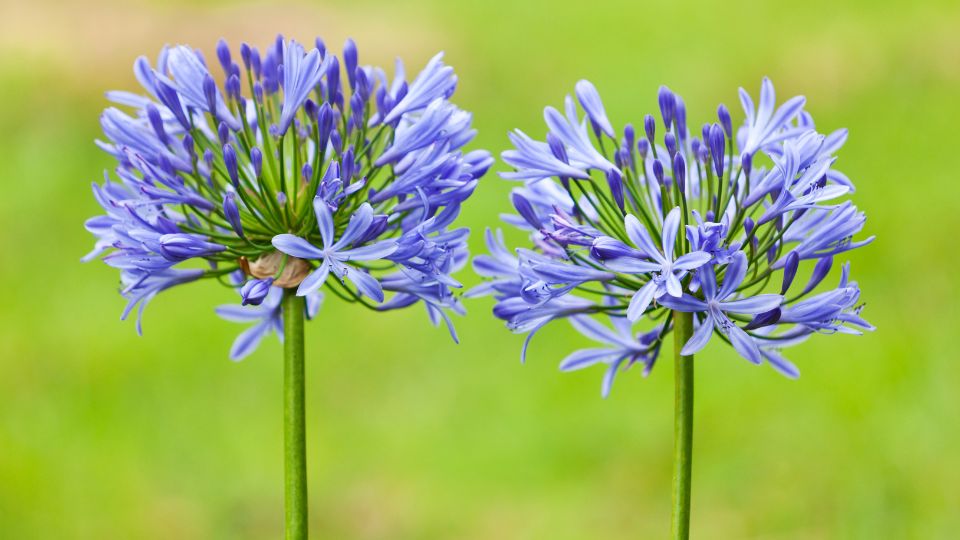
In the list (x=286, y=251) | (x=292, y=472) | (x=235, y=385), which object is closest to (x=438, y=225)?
(x=286, y=251)

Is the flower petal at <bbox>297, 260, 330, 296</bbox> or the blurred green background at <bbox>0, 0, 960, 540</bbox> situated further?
the blurred green background at <bbox>0, 0, 960, 540</bbox>

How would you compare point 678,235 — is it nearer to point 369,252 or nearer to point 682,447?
point 682,447

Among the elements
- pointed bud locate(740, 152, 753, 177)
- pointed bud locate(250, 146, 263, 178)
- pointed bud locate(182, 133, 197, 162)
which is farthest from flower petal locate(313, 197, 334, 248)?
pointed bud locate(740, 152, 753, 177)

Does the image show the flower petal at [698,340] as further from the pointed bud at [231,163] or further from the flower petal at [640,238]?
the pointed bud at [231,163]

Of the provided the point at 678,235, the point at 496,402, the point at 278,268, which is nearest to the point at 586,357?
the point at 678,235

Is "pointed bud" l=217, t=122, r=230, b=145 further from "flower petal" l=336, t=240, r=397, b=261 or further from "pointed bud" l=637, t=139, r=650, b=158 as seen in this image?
"pointed bud" l=637, t=139, r=650, b=158

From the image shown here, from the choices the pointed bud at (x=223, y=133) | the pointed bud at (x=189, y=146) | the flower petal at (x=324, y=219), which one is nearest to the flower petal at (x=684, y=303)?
the flower petal at (x=324, y=219)

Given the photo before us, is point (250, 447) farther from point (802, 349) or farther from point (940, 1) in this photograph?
point (940, 1)
